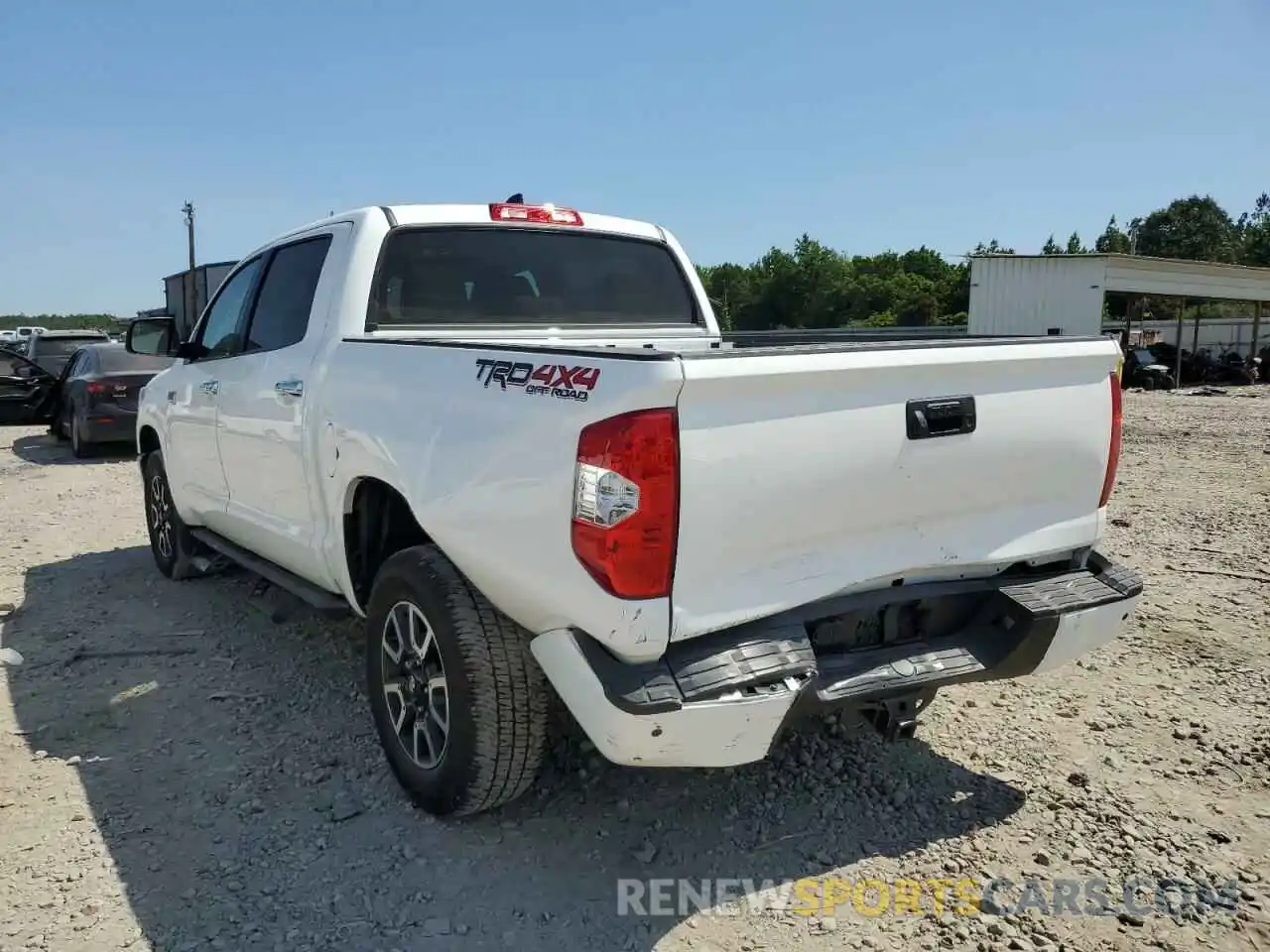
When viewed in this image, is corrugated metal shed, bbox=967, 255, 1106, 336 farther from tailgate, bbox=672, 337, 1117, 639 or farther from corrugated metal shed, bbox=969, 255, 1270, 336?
tailgate, bbox=672, 337, 1117, 639

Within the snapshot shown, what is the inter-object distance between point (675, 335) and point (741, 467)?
7.94 ft

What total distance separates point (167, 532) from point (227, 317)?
1.74 meters

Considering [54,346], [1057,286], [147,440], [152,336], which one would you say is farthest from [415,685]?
[1057,286]

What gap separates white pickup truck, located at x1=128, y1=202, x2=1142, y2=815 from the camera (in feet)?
7.97

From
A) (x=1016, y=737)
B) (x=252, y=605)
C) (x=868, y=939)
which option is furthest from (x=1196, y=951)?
(x=252, y=605)

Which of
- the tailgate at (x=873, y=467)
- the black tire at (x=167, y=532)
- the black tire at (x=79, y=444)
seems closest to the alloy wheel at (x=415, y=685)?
the tailgate at (x=873, y=467)

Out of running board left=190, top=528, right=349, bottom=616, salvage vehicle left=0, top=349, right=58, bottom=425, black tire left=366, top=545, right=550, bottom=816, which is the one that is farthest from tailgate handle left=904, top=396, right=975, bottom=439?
salvage vehicle left=0, top=349, right=58, bottom=425

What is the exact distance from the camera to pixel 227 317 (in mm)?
5156

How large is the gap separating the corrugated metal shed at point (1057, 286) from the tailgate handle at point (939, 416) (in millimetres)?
24334

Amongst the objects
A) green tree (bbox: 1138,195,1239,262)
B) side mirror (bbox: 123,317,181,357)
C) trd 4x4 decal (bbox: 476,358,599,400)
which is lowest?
trd 4x4 decal (bbox: 476,358,599,400)

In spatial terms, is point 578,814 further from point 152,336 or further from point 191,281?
point 191,281

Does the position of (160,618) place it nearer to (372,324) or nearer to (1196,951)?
(372,324)

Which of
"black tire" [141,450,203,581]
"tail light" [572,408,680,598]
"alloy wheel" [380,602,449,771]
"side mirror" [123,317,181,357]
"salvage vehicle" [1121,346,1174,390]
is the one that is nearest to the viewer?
"tail light" [572,408,680,598]

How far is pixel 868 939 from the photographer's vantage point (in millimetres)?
2617
